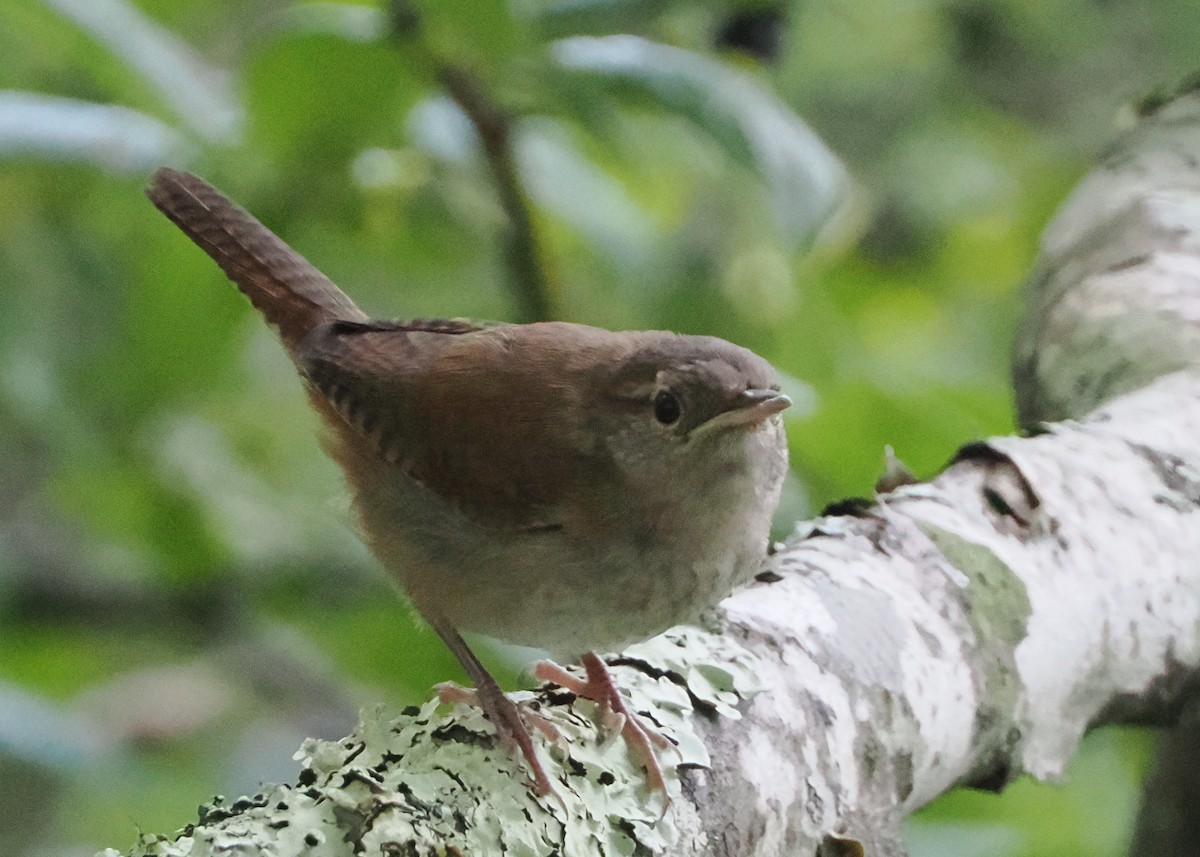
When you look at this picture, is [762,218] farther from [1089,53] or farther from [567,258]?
[1089,53]

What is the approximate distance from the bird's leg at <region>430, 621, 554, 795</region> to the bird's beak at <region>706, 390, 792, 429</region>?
47 cm

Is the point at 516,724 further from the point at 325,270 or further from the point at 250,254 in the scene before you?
the point at 325,270

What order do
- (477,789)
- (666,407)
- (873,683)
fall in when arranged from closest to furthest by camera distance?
(477,789) < (873,683) < (666,407)

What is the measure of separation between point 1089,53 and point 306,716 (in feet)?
15.9

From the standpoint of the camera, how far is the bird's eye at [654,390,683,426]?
1728mm

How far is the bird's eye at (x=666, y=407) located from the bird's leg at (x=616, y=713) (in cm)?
34

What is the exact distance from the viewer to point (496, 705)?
1.49 metres

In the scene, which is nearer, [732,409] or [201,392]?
[732,409]

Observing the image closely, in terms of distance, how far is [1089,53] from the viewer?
6098 mm

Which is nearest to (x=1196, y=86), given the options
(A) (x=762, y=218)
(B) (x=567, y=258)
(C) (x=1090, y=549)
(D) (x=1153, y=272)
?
(D) (x=1153, y=272)

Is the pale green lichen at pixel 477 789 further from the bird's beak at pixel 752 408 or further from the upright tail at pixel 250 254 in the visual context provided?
the upright tail at pixel 250 254

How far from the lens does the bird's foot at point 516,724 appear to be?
4.43 ft

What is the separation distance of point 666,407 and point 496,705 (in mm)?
494

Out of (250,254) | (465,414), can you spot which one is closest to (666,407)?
(465,414)
